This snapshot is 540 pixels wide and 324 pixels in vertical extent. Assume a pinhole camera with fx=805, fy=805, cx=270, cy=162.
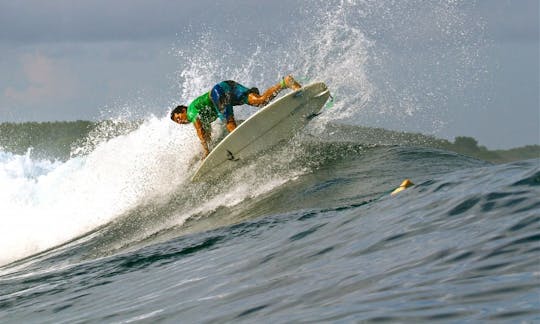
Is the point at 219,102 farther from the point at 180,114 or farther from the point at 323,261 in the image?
the point at 323,261

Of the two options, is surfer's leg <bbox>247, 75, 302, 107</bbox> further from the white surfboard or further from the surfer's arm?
the surfer's arm

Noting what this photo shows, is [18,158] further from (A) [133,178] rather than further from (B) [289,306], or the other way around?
(B) [289,306]

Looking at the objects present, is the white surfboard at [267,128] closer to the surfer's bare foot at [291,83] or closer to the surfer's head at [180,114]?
the surfer's bare foot at [291,83]

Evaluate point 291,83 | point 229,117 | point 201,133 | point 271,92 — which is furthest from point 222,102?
point 291,83

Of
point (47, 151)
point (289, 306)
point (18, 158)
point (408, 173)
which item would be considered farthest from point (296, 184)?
point (47, 151)

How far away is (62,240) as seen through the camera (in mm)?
14906

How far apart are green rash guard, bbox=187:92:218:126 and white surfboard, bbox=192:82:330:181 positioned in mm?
750

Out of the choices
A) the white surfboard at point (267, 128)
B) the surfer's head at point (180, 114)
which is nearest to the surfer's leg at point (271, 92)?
the white surfboard at point (267, 128)

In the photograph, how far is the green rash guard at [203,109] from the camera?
14406 mm

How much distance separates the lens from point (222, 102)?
14.3 m

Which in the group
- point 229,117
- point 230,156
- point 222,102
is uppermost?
point 222,102

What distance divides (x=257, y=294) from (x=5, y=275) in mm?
7304

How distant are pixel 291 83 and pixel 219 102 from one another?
1.33m

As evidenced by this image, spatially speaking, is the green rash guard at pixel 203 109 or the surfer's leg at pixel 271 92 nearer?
the surfer's leg at pixel 271 92
